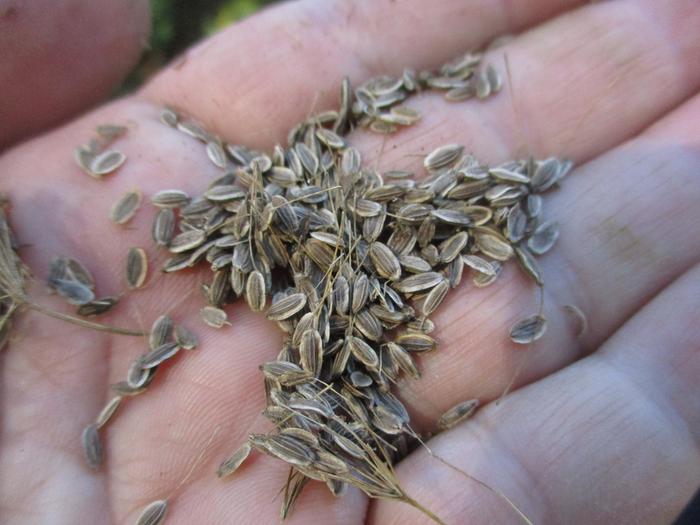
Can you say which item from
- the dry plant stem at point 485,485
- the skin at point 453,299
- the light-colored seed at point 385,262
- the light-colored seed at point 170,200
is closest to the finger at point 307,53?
the skin at point 453,299

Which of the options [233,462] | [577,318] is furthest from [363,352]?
[577,318]

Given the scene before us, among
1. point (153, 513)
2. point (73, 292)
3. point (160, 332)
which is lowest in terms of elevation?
point (153, 513)

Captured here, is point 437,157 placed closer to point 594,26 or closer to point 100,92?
point 594,26

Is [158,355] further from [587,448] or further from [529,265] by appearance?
[587,448]

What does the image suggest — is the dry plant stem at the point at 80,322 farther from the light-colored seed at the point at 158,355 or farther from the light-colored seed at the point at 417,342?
the light-colored seed at the point at 417,342

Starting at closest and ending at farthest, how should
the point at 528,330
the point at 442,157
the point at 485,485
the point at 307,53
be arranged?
the point at 485,485, the point at 528,330, the point at 442,157, the point at 307,53

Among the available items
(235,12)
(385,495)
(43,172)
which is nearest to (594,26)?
(385,495)

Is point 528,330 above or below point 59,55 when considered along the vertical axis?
below
